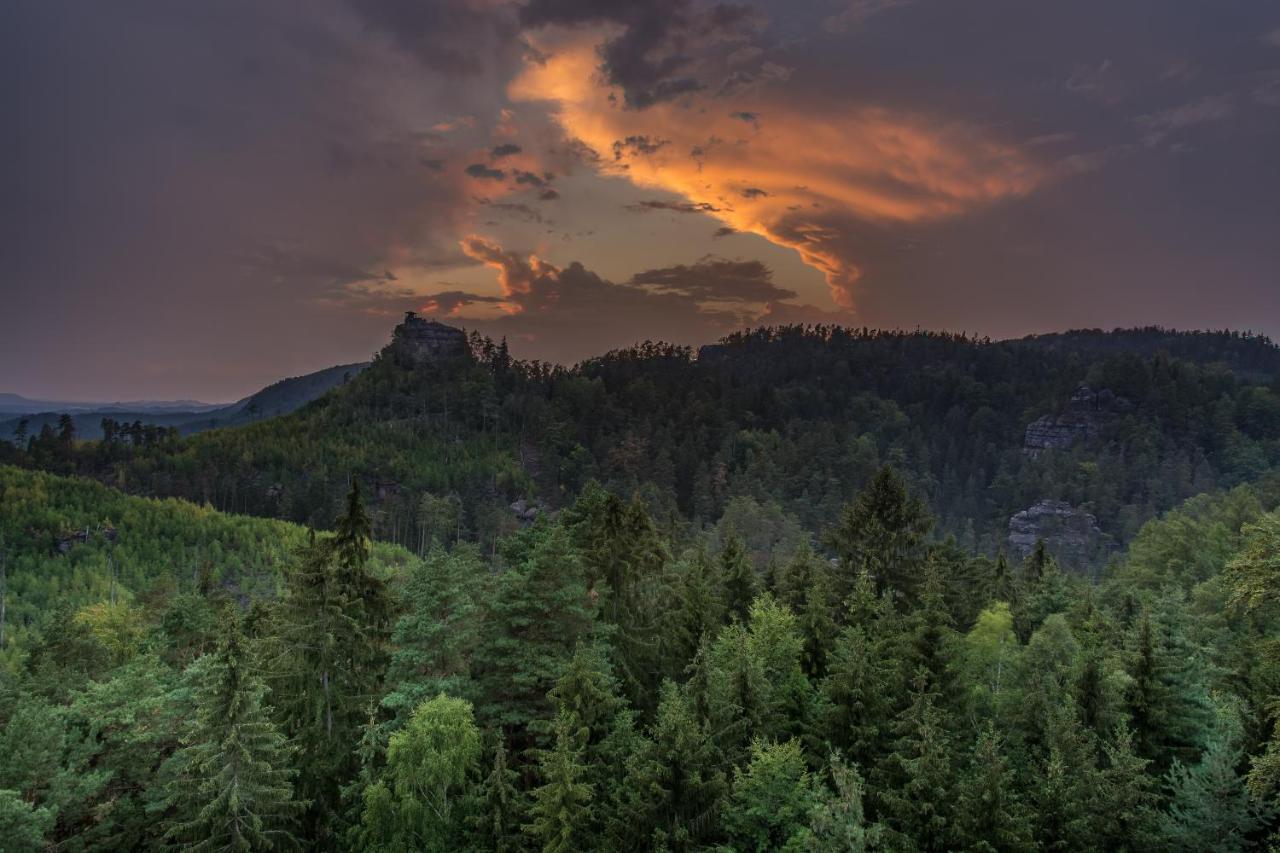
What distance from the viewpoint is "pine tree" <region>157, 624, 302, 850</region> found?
25.3m

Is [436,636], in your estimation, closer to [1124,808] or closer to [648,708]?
[648,708]

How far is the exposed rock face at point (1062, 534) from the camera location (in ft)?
474

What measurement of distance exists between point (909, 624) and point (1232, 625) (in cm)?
2847

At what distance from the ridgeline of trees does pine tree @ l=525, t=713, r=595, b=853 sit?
0.12m

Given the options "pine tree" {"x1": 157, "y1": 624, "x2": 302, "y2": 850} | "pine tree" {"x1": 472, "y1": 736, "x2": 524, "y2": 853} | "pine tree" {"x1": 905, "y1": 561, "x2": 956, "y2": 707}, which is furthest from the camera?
"pine tree" {"x1": 905, "y1": 561, "x2": 956, "y2": 707}

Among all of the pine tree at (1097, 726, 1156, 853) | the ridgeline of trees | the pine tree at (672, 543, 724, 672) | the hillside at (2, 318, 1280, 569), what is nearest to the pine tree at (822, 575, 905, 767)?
the ridgeline of trees

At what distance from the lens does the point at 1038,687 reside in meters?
31.8

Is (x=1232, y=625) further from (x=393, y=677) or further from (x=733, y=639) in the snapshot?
(x=393, y=677)

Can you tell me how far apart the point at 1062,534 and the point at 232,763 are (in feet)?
554

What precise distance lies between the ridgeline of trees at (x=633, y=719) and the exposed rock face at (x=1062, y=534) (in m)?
117

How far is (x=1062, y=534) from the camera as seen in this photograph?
505 feet

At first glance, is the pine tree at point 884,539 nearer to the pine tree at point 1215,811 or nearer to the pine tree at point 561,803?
the pine tree at point 1215,811

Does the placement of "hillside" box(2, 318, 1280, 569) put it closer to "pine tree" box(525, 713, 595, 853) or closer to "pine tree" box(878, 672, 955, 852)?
"pine tree" box(525, 713, 595, 853)

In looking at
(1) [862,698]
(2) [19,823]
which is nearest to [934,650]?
(1) [862,698]
